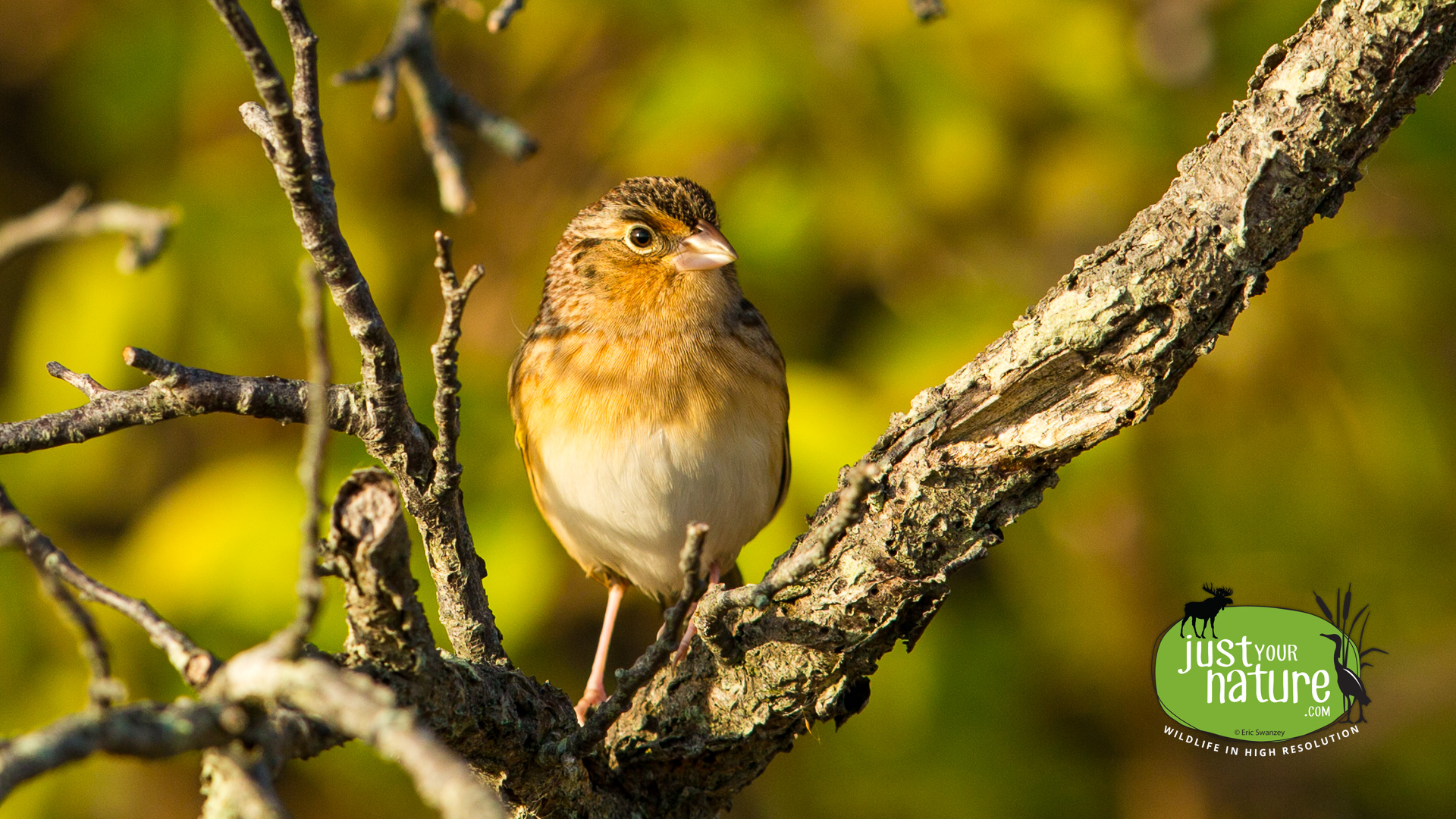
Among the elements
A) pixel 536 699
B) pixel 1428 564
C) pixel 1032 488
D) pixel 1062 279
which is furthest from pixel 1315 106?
pixel 1428 564

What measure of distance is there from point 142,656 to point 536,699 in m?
2.15

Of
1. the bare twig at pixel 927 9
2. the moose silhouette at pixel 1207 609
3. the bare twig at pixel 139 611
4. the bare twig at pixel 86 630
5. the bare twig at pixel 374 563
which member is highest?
the moose silhouette at pixel 1207 609

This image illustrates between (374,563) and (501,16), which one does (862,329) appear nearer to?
(501,16)

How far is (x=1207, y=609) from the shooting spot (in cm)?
405

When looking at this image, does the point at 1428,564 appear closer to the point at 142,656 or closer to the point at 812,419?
the point at 812,419

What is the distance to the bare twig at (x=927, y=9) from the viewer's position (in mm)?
2068

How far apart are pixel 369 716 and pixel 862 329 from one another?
341 cm

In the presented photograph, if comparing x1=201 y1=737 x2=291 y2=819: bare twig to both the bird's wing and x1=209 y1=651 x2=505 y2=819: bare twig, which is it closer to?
x1=209 y1=651 x2=505 y2=819: bare twig

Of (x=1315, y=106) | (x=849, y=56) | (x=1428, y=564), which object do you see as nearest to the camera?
(x=1315, y=106)

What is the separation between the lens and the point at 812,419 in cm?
387

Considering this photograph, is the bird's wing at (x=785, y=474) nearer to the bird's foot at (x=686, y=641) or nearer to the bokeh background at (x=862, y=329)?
the bokeh background at (x=862, y=329)

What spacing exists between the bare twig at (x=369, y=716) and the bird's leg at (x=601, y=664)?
7.28ft

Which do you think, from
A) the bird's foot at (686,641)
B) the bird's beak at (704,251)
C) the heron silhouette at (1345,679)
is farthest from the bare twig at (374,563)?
Result: the heron silhouette at (1345,679)

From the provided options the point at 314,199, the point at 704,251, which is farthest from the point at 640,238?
the point at 314,199
